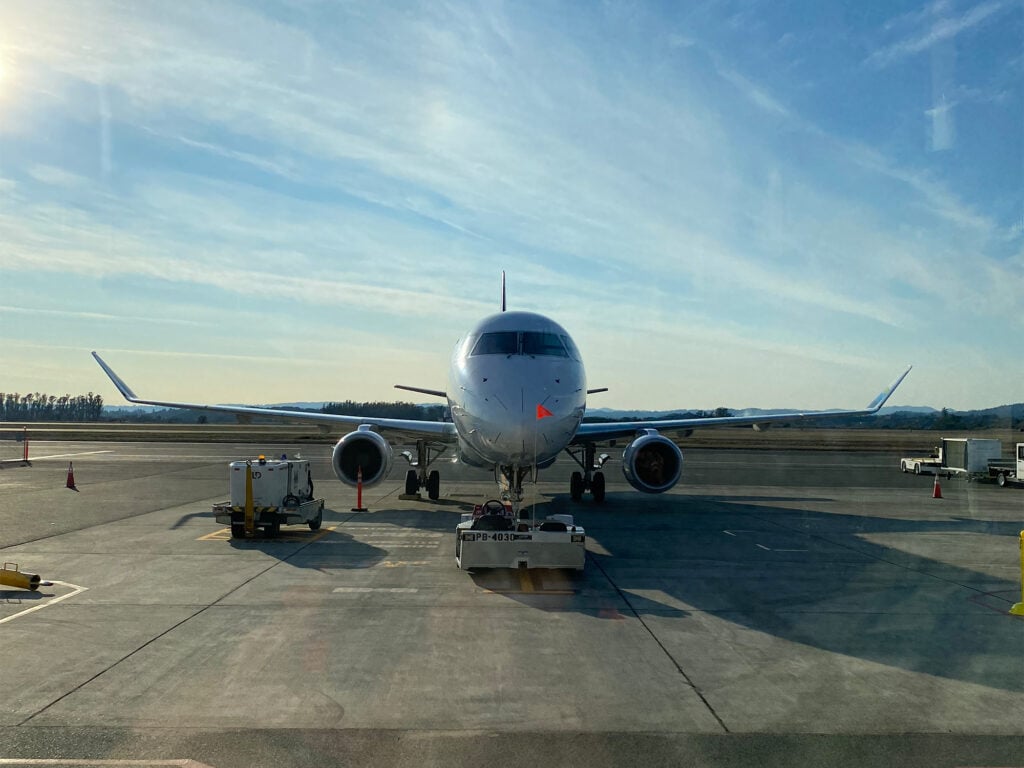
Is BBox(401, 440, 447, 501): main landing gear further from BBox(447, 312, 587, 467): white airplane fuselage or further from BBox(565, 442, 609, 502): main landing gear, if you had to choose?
BBox(447, 312, 587, 467): white airplane fuselage

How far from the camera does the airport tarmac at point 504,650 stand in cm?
559

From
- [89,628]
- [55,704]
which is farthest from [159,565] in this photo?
[55,704]

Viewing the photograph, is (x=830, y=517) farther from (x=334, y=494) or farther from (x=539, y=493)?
(x=334, y=494)

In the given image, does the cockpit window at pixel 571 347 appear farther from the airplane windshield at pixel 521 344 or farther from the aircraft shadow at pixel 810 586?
the aircraft shadow at pixel 810 586

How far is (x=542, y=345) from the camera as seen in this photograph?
47.0 feet

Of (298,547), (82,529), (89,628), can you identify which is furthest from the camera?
(82,529)

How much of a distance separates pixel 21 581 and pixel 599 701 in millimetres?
8047

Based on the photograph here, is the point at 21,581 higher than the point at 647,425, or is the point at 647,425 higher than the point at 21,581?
the point at 647,425

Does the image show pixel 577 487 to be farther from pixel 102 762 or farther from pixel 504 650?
pixel 102 762

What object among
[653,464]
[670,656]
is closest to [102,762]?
[670,656]

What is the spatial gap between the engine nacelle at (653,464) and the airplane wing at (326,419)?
4462 millimetres

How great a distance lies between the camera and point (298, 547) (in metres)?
13.9

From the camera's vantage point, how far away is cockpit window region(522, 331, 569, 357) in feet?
46.3

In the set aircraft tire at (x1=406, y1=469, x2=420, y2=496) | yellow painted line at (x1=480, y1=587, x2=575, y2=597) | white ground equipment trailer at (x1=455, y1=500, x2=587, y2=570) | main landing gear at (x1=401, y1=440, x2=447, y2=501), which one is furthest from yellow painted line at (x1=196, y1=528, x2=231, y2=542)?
aircraft tire at (x1=406, y1=469, x2=420, y2=496)
